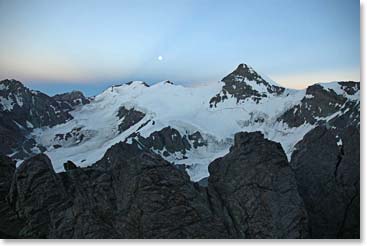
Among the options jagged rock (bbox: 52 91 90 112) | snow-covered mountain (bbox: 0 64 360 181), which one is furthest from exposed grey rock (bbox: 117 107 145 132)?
jagged rock (bbox: 52 91 90 112)

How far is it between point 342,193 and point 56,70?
3073 mm

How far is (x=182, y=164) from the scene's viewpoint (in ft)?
15.1

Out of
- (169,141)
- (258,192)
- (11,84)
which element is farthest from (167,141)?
(11,84)

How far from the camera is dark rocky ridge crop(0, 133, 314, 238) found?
3955 millimetres

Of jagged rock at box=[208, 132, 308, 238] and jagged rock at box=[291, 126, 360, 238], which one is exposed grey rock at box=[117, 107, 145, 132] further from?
jagged rock at box=[291, 126, 360, 238]

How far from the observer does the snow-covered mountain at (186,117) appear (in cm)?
450

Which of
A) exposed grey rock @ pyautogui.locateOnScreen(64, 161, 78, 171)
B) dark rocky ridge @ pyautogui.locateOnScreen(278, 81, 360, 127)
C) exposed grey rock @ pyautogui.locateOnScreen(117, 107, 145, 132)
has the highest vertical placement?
dark rocky ridge @ pyautogui.locateOnScreen(278, 81, 360, 127)

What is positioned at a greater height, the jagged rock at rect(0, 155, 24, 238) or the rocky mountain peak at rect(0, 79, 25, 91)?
the rocky mountain peak at rect(0, 79, 25, 91)

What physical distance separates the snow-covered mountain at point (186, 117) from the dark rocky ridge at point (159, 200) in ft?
0.82

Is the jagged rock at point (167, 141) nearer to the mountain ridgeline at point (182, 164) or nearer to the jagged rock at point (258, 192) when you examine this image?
the mountain ridgeline at point (182, 164)

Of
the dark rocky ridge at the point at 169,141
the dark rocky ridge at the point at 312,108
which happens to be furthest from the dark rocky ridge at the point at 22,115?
the dark rocky ridge at the point at 312,108

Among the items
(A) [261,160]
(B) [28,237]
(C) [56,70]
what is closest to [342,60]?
(A) [261,160]

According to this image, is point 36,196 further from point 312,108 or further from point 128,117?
point 312,108

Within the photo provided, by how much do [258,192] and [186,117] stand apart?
4.62 ft
